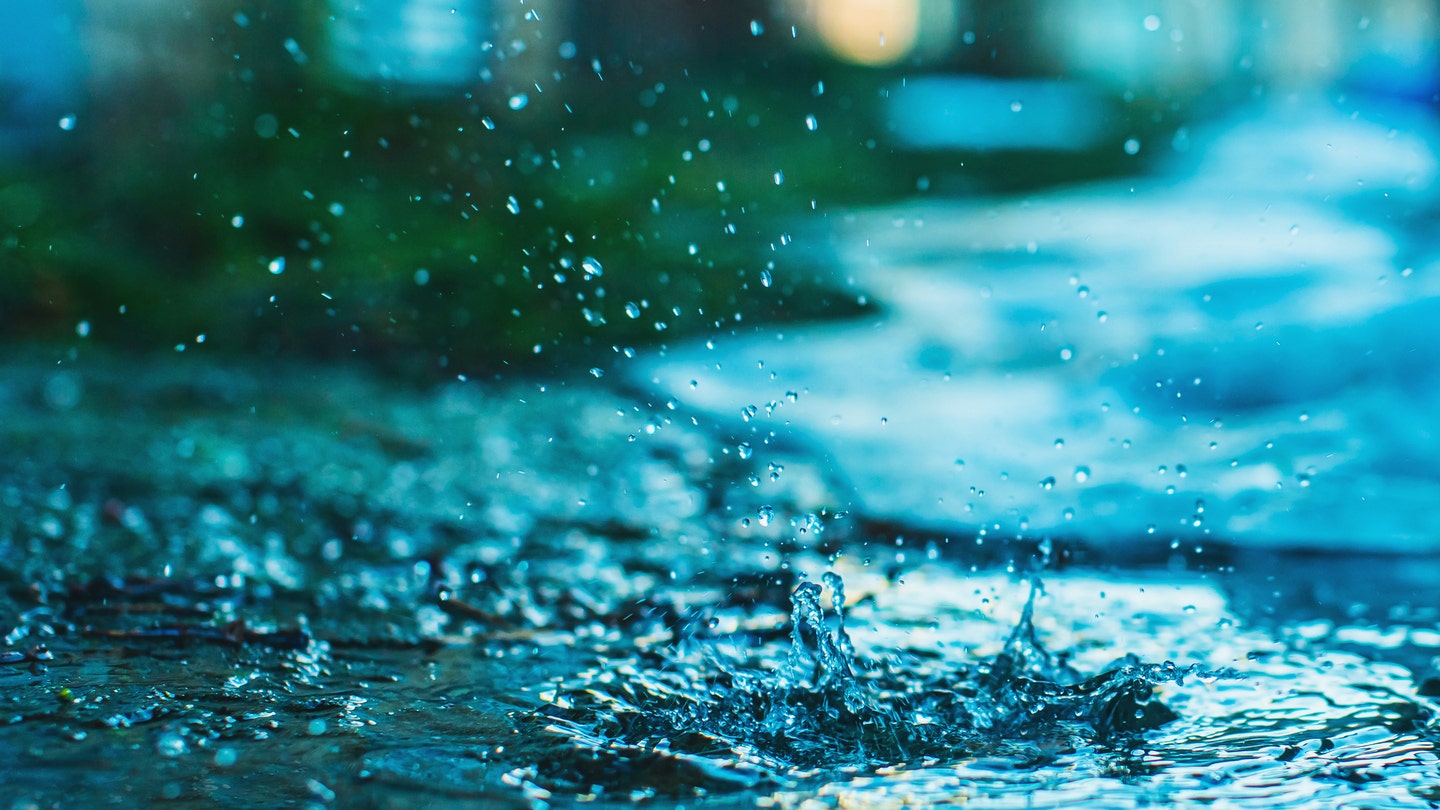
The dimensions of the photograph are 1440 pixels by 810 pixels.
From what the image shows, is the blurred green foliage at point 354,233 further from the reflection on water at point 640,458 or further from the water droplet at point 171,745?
the water droplet at point 171,745

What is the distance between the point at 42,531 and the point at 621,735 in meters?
1.77

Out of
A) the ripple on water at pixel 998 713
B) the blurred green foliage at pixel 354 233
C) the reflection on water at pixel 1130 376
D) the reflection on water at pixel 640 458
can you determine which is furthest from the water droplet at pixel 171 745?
the blurred green foliage at pixel 354 233

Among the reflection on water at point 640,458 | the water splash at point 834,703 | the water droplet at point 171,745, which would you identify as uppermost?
the reflection on water at point 640,458

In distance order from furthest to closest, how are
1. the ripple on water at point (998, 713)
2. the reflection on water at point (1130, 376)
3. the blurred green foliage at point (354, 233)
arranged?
the blurred green foliage at point (354, 233)
the reflection on water at point (1130, 376)
the ripple on water at point (998, 713)

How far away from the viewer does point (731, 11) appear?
14250 millimetres

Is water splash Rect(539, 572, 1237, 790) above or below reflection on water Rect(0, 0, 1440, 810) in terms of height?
below

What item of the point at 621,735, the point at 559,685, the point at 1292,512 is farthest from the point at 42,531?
the point at 1292,512

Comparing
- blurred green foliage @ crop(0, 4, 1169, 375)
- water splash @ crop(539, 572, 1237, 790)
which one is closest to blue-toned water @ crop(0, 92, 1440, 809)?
water splash @ crop(539, 572, 1237, 790)

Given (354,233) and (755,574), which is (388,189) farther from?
(755,574)

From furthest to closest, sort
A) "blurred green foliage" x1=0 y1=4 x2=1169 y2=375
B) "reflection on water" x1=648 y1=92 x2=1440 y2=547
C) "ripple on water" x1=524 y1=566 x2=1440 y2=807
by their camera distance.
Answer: "blurred green foliage" x1=0 y1=4 x2=1169 y2=375 → "reflection on water" x1=648 y1=92 x2=1440 y2=547 → "ripple on water" x1=524 y1=566 x2=1440 y2=807

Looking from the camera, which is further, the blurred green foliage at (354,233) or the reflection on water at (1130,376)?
the blurred green foliage at (354,233)

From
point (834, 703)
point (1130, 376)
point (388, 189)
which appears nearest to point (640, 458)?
point (834, 703)

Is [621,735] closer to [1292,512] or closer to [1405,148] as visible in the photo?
[1292,512]

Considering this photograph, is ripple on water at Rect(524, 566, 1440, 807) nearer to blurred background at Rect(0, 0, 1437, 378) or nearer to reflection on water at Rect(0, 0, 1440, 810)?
reflection on water at Rect(0, 0, 1440, 810)
